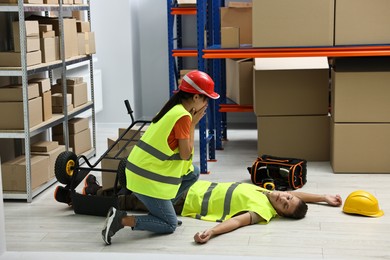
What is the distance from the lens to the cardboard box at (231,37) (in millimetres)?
5453

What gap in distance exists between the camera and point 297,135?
579 centimetres

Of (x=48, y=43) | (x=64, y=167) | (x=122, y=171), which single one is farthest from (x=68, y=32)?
(x=122, y=171)

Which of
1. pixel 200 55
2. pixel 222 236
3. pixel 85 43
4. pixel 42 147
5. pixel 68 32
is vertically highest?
pixel 68 32

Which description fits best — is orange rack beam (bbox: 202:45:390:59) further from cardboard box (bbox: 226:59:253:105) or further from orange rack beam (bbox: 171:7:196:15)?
orange rack beam (bbox: 171:7:196:15)

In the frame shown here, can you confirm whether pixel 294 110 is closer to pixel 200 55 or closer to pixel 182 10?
pixel 200 55

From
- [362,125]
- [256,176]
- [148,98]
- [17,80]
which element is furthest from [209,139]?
[148,98]

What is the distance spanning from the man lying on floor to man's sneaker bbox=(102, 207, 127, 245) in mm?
184

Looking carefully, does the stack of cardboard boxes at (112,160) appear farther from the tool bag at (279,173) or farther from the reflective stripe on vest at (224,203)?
the tool bag at (279,173)

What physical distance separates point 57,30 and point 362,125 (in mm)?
2633

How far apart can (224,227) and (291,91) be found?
2165 mm

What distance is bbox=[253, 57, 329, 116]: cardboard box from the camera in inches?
226

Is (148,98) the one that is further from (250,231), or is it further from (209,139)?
(250,231)

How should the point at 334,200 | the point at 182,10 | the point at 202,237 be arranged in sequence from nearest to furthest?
the point at 202,237 → the point at 334,200 → the point at 182,10

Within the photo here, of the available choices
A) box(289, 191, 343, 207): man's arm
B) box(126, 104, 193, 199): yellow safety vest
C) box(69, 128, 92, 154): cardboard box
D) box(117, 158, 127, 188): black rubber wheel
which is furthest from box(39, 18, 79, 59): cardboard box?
box(289, 191, 343, 207): man's arm
